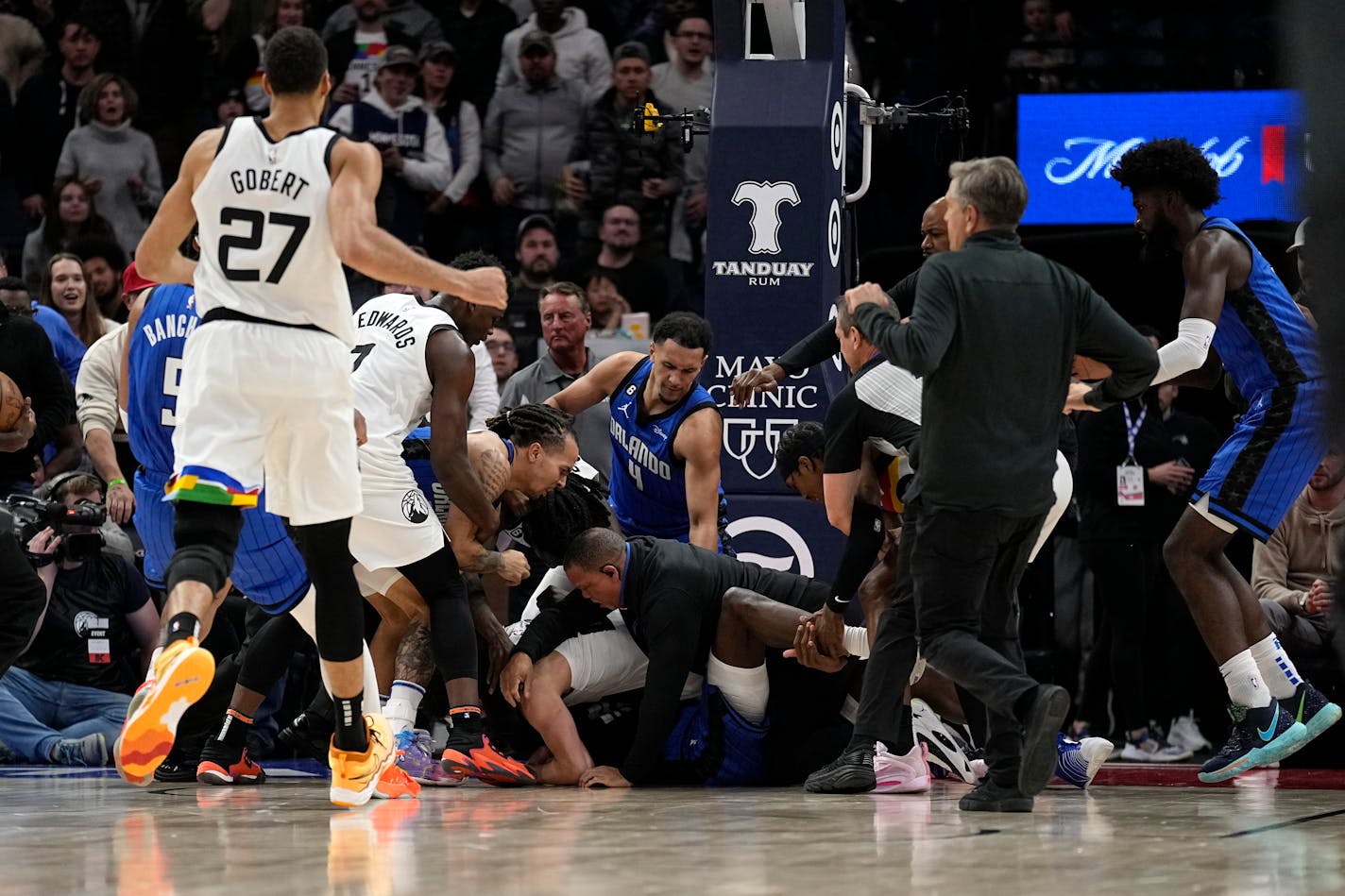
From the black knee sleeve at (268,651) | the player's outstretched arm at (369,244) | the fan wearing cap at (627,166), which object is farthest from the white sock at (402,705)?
the fan wearing cap at (627,166)

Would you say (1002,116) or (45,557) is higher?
(1002,116)

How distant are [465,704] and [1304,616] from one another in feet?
12.7

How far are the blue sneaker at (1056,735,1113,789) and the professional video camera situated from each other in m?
3.63

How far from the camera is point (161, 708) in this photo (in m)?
3.80

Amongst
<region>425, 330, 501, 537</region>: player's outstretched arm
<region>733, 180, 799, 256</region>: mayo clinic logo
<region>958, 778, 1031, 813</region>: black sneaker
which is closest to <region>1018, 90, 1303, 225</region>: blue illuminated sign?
<region>733, 180, 799, 256</region>: mayo clinic logo

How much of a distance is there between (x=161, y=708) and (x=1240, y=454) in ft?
11.5

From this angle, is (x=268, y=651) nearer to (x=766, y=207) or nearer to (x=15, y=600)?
(x=15, y=600)

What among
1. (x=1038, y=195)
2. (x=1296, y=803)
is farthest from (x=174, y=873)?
(x=1038, y=195)

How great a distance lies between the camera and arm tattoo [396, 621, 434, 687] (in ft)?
19.6

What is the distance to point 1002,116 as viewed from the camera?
9.97 m

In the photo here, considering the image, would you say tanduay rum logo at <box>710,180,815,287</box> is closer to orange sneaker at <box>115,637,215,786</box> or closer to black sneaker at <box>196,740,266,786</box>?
black sneaker at <box>196,740,266,786</box>

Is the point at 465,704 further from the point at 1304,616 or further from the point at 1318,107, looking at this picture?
the point at 1318,107

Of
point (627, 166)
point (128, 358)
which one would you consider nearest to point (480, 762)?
point (128, 358)

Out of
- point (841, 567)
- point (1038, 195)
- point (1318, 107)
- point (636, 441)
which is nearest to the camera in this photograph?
point (1318, 107)
